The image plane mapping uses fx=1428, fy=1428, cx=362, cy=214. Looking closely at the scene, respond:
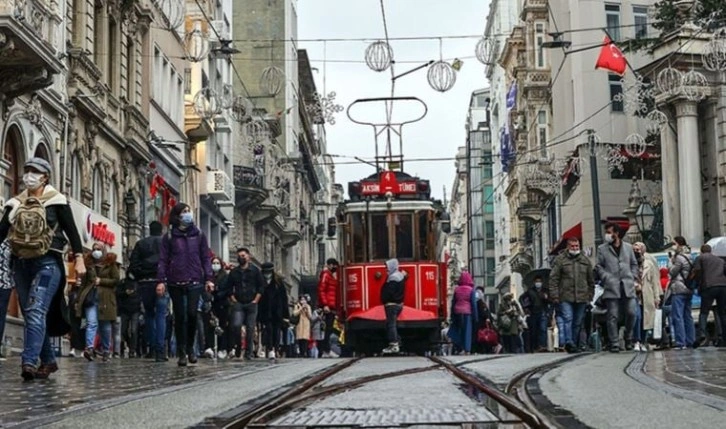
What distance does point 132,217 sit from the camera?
124 feet

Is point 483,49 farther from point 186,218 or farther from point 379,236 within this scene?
point 186,218

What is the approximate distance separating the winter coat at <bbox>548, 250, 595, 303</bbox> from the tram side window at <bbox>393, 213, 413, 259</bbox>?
687 cm

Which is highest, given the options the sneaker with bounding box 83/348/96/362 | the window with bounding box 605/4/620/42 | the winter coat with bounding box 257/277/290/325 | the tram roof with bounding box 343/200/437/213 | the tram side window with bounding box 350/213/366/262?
the window with bounding box 605/4/620/42

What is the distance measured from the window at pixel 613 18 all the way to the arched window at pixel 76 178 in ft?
83.6

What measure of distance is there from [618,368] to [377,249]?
1451cm

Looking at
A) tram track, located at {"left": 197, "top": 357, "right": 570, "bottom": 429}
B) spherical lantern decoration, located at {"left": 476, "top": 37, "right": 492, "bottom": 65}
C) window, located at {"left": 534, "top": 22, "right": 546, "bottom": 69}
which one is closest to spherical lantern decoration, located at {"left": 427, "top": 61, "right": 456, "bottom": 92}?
spherical lantern decoration, located at {"left": 476, "top": 37, "right": 492, "bottom": 65}

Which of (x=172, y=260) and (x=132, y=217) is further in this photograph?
(x=132, y=217)

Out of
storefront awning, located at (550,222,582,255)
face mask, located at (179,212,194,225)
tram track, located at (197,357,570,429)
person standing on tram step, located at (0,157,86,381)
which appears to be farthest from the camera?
storefront awning, located at (550,222,582,255)

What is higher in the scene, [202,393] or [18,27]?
[18,27]

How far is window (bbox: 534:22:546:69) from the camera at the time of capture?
63.5 meters

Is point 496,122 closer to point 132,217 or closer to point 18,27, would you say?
point 132,217

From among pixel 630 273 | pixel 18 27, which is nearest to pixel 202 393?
pixel 630 273

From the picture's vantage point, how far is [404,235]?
27.9 m

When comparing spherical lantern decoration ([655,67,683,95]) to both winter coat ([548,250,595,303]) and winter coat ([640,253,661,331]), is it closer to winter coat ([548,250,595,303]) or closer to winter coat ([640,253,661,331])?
winter coat ([640,253,661,331])
